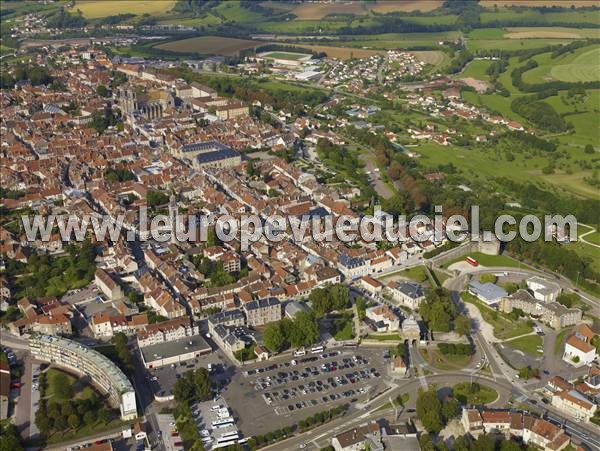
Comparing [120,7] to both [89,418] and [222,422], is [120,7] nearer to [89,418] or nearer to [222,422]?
[89,418]

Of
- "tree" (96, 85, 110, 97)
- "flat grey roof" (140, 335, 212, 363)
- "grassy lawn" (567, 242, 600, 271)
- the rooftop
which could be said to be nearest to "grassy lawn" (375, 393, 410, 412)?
"flat grey roof" (140, 335, 212, 363)

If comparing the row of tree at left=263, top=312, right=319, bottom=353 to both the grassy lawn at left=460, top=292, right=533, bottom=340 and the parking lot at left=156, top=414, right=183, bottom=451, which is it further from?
the grassy lawn at left=460, top=292, right=533, bottom=340

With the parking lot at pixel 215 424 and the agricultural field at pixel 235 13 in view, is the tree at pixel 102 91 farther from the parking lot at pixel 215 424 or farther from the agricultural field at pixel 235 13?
the agricultural field at pixel 235 13

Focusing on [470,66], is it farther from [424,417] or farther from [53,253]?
[424,417]

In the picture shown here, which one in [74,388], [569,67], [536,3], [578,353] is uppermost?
[536,3]

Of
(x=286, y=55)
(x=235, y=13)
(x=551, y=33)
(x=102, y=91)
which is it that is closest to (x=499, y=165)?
(x=102, y=91)
